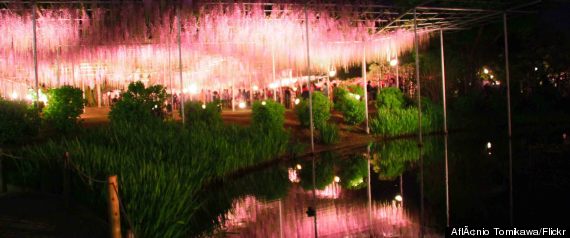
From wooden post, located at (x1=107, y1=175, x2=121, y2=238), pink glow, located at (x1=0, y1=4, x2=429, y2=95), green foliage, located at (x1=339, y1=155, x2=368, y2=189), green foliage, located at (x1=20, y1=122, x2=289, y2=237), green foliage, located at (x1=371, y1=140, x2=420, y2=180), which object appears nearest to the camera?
wooden post, located at (x1=107, y1=175, x2=121, y2=238)

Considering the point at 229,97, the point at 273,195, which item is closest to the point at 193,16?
the point at 273,195

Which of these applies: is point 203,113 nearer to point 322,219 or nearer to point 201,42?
point 201,42

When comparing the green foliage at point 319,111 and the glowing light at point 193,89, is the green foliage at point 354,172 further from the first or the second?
the glowing light at point 193,89

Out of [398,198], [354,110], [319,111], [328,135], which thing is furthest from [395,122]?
[398,198]

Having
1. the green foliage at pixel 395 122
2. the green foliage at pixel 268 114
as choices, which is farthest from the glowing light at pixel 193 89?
the green foliage at pixel 268 114

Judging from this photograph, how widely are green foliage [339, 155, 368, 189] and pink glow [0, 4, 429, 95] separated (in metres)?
4.58

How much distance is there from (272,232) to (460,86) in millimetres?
19044

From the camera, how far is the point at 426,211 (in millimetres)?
8359

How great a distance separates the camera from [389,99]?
66.2 ft

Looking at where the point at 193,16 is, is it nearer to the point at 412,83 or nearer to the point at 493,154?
the point at 493,154

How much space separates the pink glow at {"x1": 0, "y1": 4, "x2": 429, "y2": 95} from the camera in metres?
16.8

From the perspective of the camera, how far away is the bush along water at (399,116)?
1877cm

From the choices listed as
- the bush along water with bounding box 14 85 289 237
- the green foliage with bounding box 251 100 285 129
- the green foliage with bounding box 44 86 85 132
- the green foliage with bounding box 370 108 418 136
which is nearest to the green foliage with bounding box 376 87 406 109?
the green foliage with bounding box 370 108 418 136

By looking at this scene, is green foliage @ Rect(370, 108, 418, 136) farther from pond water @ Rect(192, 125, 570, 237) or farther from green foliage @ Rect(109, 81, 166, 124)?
green foliage @ Rect(109, 81, 166, 124)
